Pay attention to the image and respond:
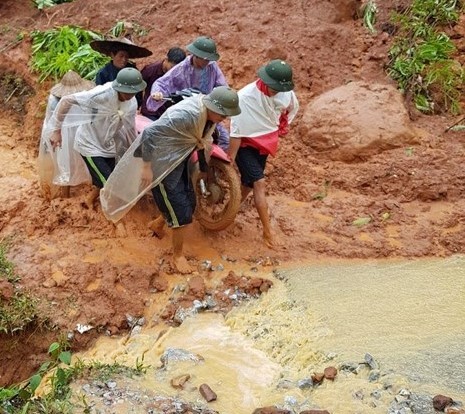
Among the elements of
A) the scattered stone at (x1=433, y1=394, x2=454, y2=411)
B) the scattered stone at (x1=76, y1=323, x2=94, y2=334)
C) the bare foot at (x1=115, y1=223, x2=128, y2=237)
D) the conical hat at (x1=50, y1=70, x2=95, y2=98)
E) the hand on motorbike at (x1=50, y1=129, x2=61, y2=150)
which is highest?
the conical hat at (x1=50, y1=70, x2=95, y2=98)

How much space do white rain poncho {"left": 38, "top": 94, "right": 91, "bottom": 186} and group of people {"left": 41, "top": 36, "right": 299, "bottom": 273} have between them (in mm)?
18

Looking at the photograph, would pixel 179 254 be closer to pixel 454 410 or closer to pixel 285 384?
pixel 285 384

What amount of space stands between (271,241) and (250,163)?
717mm

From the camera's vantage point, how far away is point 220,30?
323 inches

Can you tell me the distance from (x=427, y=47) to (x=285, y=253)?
11.1 feet

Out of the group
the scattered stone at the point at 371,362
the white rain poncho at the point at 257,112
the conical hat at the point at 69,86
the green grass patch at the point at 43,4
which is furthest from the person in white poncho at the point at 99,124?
the green grass patch at the point at 43,4

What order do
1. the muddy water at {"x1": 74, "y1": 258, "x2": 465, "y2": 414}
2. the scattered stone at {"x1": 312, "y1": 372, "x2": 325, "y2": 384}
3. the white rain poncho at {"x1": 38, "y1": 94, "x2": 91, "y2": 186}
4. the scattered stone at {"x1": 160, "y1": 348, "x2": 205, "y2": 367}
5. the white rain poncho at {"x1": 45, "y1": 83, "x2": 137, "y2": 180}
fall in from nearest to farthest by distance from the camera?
the muddy water at {"x1": 74, "y1": 258, "x2": 465, "y2": 414} < the scattered stone at {"x1": 312, "y1": 372, "x2": 325, "y2": 384} < the scattered stone at {"x1": 160, "y1": 348, "x2": 205, "y2": 367} < the white rain poncho at {"x1": 45, "y1": 83, "x2": 137, "y2": 180} < the white rain poncho at {"x1": 38, "y1": 94, "x2": 91, "y2": 186}

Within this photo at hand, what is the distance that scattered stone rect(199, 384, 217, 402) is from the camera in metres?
4.09

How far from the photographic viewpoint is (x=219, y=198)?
571 cm

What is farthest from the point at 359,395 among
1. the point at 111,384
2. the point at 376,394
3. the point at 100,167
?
the point at 100,167

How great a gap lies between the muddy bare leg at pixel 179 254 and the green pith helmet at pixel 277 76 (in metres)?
1.32

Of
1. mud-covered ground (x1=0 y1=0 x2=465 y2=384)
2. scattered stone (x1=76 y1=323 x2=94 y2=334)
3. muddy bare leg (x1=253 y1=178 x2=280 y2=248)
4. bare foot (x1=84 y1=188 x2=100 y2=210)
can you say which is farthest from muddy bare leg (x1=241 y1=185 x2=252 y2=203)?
scattered stone (x1=76 y1=323 x2=94 y2=334)

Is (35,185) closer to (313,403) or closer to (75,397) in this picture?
(75,397)

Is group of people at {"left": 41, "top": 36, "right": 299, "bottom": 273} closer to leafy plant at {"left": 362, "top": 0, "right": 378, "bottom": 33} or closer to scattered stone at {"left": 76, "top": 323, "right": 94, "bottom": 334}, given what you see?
scattered stone at {"left": 76, "top": 323, "right": 94, "bottom": 334}
